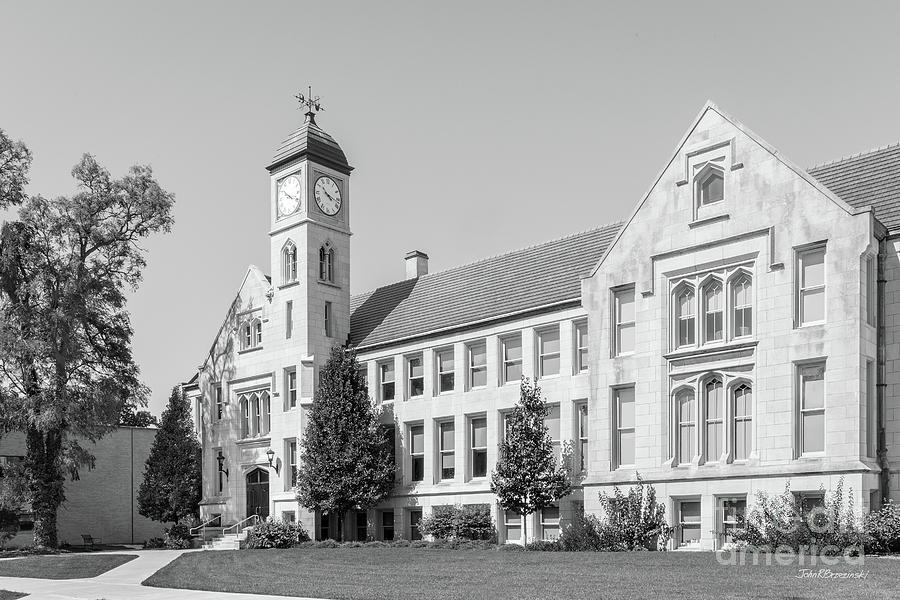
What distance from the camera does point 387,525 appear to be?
40.5 metres

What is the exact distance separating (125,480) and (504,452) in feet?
104

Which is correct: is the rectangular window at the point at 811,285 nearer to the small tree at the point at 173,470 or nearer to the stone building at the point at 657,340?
the stone building at the point at 657,340

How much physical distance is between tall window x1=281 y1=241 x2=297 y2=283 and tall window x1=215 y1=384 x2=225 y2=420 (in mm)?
7718

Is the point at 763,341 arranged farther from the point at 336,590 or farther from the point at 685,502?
the point at 336,590

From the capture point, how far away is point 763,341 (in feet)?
92.2

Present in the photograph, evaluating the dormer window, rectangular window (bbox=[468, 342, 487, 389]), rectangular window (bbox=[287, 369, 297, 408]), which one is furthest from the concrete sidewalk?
the dormer window

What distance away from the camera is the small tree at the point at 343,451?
38.8 metres

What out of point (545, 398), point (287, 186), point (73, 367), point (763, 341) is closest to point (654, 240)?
point (763, 341)

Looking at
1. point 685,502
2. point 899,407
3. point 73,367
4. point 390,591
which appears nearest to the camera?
point 390,591

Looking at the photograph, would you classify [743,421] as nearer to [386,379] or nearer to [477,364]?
[477,364]

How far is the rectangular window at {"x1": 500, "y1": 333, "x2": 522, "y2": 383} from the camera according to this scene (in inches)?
1448

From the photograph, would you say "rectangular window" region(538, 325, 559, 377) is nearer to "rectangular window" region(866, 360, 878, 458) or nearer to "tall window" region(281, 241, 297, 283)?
"rectangular window" region(866, 360, 878, 458)

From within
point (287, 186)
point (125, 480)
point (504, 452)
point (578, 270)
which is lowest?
point (125, 480)

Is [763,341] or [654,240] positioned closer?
[763,341]
